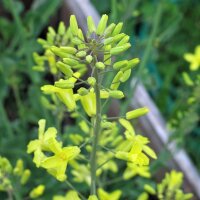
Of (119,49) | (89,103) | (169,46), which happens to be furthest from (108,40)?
(169,46)

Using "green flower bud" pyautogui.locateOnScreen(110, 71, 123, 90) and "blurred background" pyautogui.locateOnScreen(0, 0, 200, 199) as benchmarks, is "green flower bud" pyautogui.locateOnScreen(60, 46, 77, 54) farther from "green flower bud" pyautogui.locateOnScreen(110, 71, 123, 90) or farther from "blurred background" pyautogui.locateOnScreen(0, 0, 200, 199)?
"blurred background" pyautogui.locateOnScreen(0, 0, 200, 199)

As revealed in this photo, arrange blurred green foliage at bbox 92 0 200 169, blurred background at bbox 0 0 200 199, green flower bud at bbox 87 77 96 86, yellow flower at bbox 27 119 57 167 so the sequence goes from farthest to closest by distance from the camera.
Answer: blurred green foliage at bbox 92 0 200 169 → blurred background at bbox 0 0 200 199 → yellow flower at bbox 27 119 57 167 → green flower bud at bbox 87 77 96 86

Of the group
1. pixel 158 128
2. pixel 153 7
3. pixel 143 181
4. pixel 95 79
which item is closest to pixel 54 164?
pixel 95 79

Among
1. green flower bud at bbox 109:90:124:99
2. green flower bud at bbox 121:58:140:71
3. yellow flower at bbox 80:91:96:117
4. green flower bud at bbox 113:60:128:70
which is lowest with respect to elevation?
green flower bud at bbox 109:90:124:99

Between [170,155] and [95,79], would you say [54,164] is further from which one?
[170,155]

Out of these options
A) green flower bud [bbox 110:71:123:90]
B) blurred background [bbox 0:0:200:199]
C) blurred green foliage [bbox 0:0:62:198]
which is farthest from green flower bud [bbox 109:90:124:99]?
blurred green foliage [bbox 0:0:62:198]
